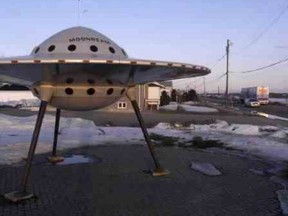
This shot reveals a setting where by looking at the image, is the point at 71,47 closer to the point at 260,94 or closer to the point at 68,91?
the point at 68,91

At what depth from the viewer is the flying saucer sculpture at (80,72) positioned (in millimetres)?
9023

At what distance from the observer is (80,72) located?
950cm

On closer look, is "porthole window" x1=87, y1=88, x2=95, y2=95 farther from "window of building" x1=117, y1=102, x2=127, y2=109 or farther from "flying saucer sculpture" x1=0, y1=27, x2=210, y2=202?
"window of building" x1=117, y1=102, x2=127, y2=109

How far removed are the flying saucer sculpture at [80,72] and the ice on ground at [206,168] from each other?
248 cm

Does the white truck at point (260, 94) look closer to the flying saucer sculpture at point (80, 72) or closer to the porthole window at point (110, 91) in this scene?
the flying saucer sculpture at point (80, 72)

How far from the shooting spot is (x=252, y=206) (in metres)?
8.38

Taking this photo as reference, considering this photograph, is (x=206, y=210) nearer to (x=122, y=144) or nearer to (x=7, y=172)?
(x=7, y=172)

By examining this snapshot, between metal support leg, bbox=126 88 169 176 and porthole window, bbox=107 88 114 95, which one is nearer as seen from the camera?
porthole window, bbox=107 88 114 95

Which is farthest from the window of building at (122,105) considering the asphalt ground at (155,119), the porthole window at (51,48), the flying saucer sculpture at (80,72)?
the porthole window at (51,48)

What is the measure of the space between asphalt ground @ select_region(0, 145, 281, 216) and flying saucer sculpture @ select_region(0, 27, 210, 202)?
0.89m

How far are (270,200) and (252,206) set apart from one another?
632 mm

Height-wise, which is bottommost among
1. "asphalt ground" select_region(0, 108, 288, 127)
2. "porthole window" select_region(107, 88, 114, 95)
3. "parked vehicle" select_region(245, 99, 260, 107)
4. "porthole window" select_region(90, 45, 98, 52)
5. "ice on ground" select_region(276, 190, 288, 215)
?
"parked vehicle" select_region(245, 99, 260, 107)

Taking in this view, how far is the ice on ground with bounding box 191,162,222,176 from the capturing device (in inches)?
449

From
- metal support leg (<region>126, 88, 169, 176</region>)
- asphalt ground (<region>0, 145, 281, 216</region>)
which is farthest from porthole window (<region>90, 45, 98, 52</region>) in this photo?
asphalt ground (<region>0, 145, 281, 216</region>)
